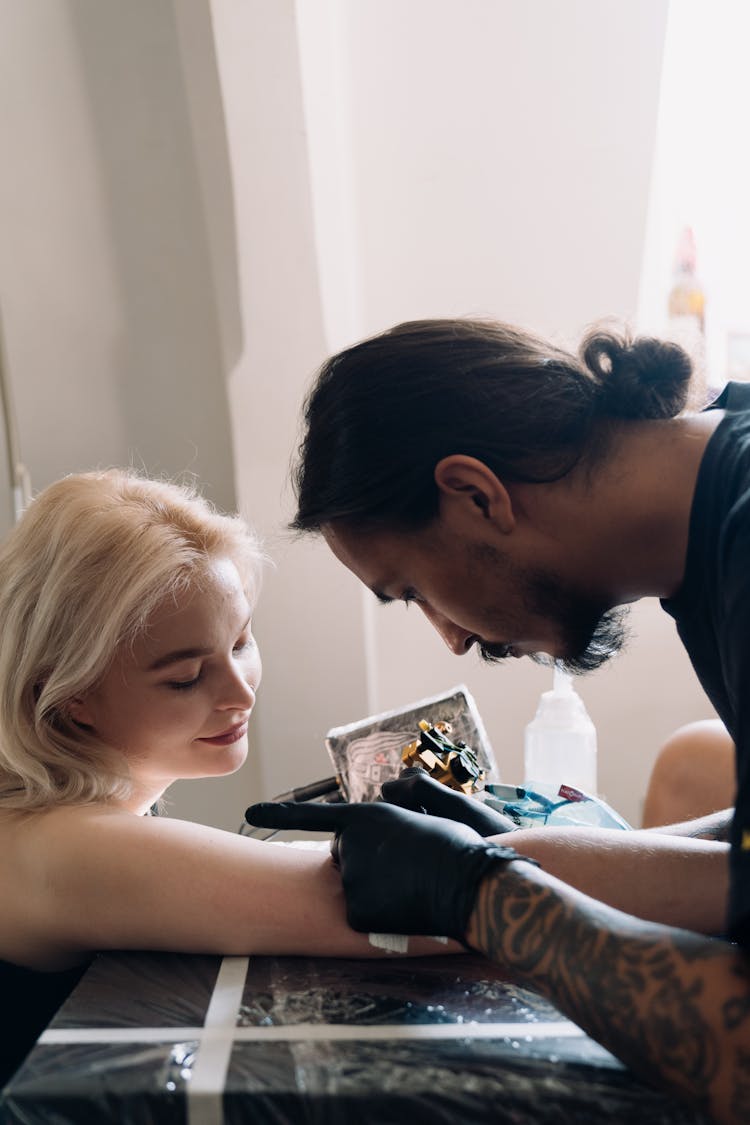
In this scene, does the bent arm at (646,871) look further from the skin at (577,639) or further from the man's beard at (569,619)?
the man's beard at (569,619)

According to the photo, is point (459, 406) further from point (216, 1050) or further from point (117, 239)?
point (117, 239)

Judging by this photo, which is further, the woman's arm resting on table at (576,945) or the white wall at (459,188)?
the white wall at (459,188)

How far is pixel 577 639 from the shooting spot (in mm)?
1167

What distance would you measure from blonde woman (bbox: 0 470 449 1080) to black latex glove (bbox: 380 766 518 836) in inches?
6.3

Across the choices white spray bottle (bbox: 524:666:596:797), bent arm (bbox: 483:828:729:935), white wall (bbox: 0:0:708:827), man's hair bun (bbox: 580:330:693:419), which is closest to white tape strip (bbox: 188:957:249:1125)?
bent arm (bbox: 483:828:729:935)

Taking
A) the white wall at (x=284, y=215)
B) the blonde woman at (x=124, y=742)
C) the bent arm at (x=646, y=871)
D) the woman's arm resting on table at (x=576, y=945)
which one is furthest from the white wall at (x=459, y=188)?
the woman's arm resting on table at (x=576, y=945)

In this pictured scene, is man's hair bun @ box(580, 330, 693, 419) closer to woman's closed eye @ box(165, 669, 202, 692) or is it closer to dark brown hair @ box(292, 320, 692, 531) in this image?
dark brown hair @ box(292, 320, 692, 531)

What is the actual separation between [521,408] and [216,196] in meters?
1.09

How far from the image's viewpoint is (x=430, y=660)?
241 centimetres

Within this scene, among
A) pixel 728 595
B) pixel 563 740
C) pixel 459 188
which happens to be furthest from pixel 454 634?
pixel 459 188

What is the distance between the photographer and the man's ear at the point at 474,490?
42.4 inches

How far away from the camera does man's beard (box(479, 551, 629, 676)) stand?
44.3 inches

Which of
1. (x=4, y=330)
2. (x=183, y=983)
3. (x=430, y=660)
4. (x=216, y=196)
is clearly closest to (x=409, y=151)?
(x=216, y=196)

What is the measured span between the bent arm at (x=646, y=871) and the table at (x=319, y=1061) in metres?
0.16
